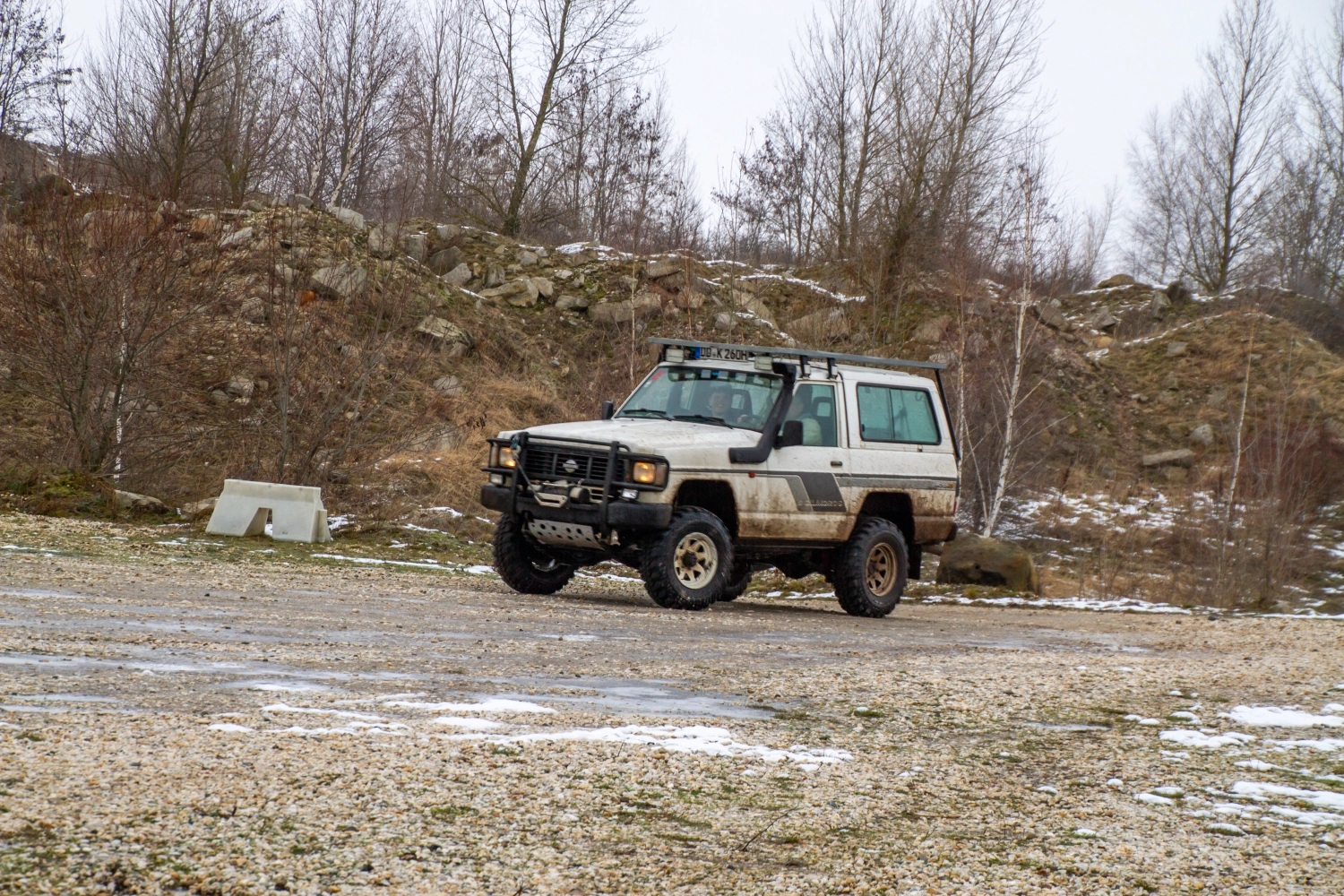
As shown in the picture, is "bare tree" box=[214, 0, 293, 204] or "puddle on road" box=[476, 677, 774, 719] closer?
"puddle on road" box=[476, 677, 774, 719]

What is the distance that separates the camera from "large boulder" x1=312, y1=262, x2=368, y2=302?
25438 millimetres

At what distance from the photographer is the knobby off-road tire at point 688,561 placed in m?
10.1

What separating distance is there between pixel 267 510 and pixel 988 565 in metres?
9.63

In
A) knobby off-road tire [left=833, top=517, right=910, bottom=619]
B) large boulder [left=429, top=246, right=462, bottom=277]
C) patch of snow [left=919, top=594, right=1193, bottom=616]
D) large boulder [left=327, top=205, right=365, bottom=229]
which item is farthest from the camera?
large boulder [left=429, top=246, right=462, bottom=277]

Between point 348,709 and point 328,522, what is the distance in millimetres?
11781

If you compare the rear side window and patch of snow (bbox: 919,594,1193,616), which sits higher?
the rear side window

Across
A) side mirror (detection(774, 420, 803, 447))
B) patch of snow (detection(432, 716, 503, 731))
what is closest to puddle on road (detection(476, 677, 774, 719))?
patch of snow (detection(432, 716, 503, 731))

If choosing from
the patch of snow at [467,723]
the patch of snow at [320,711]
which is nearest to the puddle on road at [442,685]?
the patch of snow at [320,711]

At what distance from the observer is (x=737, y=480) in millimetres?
10500

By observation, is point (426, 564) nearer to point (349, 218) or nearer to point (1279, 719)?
point (1279, 719)

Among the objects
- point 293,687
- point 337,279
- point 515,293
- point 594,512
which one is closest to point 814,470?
point 594,512

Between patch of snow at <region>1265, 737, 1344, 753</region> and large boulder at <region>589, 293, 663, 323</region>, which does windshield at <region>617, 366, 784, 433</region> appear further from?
large boulder at <region>589, 293, 663, 323</region>

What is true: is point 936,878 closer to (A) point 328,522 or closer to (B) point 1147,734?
(B) point 1147,734

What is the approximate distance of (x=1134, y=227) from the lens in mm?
59531
